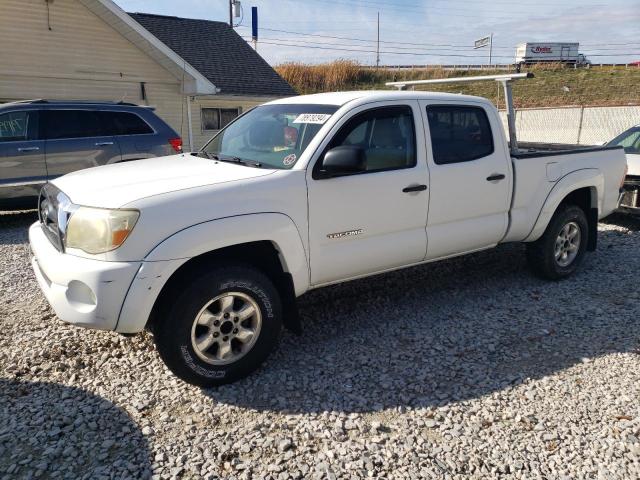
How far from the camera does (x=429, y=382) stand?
3.55 m

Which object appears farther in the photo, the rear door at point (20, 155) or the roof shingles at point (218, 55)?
the roof shingles at point (218, 55)

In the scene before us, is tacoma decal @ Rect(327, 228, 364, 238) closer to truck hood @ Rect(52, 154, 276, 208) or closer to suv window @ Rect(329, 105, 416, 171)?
suv window @ Rect(329, 105, 416, 171)

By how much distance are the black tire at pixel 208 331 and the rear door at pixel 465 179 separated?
160cm

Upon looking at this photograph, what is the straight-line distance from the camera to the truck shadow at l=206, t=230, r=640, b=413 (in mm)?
3434

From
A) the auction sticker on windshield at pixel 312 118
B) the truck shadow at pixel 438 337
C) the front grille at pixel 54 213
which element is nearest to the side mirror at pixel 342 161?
the auction sticker on windshield at pixel 312 118

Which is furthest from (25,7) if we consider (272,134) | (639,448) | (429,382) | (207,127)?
(639,448)

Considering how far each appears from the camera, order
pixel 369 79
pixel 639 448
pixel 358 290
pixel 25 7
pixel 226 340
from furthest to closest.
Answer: pixel 369 79 → pixel 25 7 → pixel 358 290 → pixel 226 340 → pixel 639 448

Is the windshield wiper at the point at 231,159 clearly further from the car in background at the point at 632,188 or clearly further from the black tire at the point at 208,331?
the car in background at the point at 632,188

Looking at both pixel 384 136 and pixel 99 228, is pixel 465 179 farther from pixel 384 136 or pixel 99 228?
pixel 99 228

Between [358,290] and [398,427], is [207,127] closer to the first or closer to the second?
[358,290]

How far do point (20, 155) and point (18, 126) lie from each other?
0.50 metres

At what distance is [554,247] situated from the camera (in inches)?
214

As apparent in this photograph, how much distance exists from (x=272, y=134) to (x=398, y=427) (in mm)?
2377

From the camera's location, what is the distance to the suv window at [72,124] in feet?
27.2
